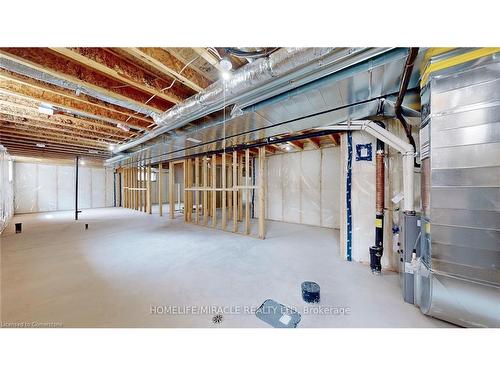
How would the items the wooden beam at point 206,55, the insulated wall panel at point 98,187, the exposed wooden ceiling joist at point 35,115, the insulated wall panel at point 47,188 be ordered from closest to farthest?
1. the wooden beam at point 206,55
2. the exposed wooden ceiling joist at point 35,115
3. the insulated wall panel at point 47,188
4. the insulated wall panel at point 98,187

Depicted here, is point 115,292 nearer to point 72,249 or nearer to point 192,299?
point 192,299

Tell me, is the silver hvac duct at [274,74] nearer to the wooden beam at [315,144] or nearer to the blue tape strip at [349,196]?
the blue tape strip at [349,196]

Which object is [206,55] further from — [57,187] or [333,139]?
[57,187]

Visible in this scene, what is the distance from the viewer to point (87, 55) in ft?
5.07

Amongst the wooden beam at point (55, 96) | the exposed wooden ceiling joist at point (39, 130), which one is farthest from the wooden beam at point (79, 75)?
the exposed wooden ceiling joist at point (39, 130)

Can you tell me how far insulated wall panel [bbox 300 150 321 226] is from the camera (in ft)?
15.7

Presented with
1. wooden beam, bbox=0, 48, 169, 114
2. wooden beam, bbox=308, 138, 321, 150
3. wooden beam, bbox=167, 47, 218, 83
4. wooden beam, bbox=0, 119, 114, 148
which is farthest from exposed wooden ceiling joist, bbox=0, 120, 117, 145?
wooden beam, bbox=308, 138, 321, 150

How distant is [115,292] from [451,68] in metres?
3.38

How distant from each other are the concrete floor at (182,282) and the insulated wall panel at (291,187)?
1.69 metres

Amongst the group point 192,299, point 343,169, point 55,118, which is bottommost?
point 192,299

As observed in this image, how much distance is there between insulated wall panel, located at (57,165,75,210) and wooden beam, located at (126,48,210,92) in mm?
8759

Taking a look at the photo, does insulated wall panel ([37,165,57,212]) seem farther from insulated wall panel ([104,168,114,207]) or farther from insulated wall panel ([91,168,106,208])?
insulated wall panel ([104,168,114,207])

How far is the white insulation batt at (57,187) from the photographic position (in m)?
6.77

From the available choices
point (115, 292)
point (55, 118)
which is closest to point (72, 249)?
point (115, 292)
